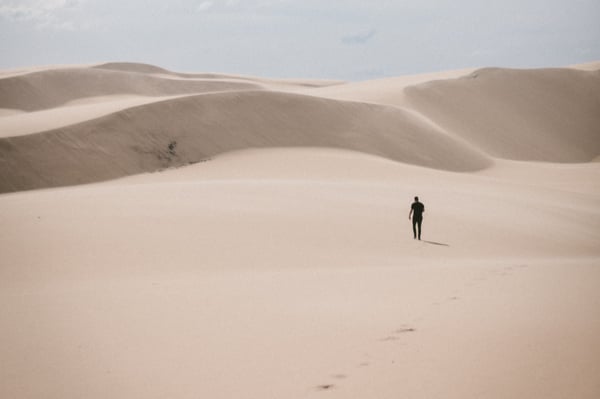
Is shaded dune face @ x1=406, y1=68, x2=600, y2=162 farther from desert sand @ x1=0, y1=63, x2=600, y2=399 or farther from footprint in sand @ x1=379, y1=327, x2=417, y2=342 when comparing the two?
footprint in sand @ x1=379, y1=327, x2=417, y2=342

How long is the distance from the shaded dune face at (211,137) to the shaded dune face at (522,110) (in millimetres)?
11100

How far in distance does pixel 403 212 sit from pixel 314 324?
951cm

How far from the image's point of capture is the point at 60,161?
2366cm

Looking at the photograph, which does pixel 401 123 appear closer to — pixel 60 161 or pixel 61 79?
pixel 60 161

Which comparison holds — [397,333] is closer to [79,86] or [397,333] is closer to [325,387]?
[325,387]

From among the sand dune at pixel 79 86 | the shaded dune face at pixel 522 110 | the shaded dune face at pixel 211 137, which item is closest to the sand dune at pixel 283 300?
the shaded dune face at pixel 211 137

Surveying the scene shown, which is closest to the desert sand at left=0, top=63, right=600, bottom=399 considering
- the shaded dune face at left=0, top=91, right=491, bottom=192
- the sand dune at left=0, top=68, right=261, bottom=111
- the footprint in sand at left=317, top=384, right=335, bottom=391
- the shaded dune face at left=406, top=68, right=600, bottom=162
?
the footprint in sand at left=317, top=384, right=335, bottom=391

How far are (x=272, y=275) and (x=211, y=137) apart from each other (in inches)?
833

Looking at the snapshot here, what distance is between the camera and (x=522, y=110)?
52.4m

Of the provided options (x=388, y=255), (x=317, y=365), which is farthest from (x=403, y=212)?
(x=317, y=365)

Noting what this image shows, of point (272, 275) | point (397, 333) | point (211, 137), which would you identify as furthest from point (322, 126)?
point (397, 333)

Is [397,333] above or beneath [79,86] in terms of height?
beneath

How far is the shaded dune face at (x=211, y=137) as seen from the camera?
77.2ft

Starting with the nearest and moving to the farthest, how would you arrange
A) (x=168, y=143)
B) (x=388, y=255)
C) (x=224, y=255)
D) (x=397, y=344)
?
1. (x=397, y=344)
2. (x=224, y=255)
3. (x=388, y=255)
4. (x=168, y=143)
